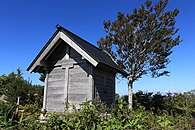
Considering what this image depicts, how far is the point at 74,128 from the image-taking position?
12.2 feet

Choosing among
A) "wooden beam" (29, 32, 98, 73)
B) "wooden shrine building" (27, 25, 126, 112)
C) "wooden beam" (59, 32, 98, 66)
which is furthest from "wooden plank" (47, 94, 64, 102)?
"wooden beam" (59, 32, 98, 66)

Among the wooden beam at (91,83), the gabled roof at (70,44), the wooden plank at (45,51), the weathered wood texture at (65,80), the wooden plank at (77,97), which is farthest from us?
the wooden plank at (45,51)

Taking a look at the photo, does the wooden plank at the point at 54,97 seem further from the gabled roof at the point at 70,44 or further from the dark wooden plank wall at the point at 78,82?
the gabled roof at the point at 70,44

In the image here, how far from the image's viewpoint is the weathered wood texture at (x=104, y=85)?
887 centimetres

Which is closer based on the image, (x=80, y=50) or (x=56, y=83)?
(x=80, y=50)

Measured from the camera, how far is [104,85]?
9.65 metres

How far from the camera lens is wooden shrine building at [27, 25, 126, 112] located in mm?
8539

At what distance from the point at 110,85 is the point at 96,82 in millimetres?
1777

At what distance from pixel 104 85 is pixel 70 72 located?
2001 mm

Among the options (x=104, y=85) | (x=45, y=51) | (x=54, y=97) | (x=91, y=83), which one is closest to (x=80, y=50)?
(x=91, y=83)

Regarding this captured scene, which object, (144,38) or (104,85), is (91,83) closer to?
(104,85)

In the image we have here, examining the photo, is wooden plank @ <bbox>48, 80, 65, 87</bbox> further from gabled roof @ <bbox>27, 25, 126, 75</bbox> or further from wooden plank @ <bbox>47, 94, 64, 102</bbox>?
gabled roof @ <bbox>27, 25, 126, 75</bbox>

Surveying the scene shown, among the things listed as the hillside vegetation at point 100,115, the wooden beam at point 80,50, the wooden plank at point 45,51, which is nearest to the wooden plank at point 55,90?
the wooden plank at point 45,51

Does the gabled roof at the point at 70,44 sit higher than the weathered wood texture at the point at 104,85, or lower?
higher
